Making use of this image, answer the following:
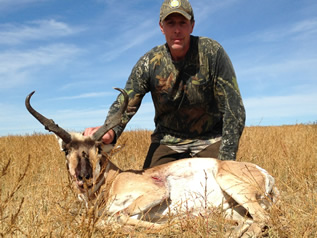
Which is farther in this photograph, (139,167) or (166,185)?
(139,167)

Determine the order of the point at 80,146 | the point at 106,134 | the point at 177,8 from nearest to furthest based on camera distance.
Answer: the point at 80,146, the point at 106,134, the point at 177,8

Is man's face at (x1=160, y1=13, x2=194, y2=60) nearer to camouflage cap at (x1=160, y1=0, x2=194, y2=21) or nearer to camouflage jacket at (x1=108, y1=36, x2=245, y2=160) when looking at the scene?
camouflage cap at (x1=160, y1=0, x2=194, y2=21)

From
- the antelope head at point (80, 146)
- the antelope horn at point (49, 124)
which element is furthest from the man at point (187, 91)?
the antelope horn at point (49, 124)

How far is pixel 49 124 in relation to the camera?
382 centimetres

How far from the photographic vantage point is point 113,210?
3637 millimetres

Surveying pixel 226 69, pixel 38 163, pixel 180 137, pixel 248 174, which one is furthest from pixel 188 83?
pixel 38 163

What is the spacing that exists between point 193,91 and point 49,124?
2.23 m

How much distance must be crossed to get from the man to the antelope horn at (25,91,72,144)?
2.76 ft

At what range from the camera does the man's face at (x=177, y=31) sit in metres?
4.75

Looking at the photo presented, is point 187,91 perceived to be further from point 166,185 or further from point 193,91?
point 166,185

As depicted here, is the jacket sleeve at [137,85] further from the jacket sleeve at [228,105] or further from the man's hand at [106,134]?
the jacket sleeve at [228,105]

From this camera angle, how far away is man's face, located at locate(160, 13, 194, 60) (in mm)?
4746

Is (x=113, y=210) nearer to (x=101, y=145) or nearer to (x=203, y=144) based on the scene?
(x=101, y=145)

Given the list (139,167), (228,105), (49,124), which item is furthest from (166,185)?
(139,167)
